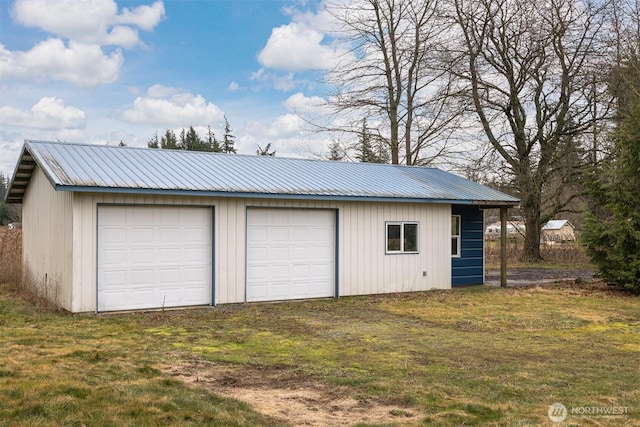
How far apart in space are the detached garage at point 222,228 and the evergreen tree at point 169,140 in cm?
3585

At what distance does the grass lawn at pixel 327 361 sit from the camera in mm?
5031

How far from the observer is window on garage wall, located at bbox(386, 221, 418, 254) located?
1485cm

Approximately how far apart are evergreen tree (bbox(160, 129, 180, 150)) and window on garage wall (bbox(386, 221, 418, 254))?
3844 centimetres

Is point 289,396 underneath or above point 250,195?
underneath

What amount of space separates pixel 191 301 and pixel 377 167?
7397 millimetres

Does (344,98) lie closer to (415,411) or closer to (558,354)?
(558,354)


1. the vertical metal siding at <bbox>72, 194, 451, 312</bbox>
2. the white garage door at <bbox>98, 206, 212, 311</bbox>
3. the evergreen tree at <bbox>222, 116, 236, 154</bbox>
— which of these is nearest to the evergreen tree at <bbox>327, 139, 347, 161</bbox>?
the vertical metal siding at <bbox>72, 194, 451, 312</bbox>

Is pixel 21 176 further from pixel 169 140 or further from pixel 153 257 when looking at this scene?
pixel 169 140

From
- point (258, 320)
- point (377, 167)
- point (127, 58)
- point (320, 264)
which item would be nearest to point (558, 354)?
point (258, 320)

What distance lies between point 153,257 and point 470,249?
29.4ft

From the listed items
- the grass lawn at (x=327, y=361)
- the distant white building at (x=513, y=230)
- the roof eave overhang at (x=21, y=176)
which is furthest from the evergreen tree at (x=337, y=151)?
the grass lawn at (x=327, y=361)

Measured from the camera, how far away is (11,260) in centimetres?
1589

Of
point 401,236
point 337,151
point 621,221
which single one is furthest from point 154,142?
point 621,221

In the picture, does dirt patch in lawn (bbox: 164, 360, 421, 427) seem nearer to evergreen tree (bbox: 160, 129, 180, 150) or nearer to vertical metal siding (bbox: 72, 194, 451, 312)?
vertical metal siding (bbox: 72, 194, 451, 312)
